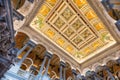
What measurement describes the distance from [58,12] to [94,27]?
9.65 ft

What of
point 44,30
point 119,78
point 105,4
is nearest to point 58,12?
point 44,30

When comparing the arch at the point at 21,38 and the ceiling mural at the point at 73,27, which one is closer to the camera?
the ceiling mural at the point at 73,27

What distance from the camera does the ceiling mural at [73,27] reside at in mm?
9812

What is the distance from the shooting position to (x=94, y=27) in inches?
425

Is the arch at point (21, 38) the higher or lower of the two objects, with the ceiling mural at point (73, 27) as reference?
lower

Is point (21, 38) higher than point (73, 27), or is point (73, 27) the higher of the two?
point (73, 27)

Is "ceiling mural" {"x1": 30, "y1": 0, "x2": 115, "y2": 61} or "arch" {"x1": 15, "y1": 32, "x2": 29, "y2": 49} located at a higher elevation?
"ceiling mural" {"x1": 30, "y1": 0, "x2": 115, "y2": 61}

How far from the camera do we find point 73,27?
11.1 meters

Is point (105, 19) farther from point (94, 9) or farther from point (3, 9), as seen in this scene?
point (3, 9)

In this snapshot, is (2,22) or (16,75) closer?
(2,22)

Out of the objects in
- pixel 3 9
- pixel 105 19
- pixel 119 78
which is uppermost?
pixel 105 19

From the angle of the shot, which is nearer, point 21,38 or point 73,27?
point 73,27

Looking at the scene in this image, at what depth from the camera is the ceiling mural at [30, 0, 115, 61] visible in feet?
32.2

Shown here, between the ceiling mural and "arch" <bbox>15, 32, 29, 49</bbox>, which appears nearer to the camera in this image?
the ceiling mural
